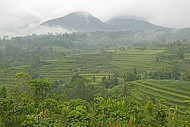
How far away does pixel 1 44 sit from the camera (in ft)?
381

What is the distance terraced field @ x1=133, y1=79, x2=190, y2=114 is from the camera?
22.2 metres

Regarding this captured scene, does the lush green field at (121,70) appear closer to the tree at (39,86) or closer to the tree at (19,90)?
the tree at (39,86)

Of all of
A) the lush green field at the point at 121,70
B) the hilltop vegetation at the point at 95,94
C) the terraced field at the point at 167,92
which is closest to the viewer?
the hilltop vegetation at the point at 95,94

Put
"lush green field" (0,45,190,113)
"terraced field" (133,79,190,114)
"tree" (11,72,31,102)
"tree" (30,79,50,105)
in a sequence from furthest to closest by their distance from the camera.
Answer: "lush green field" (0,45,190,113) < "terraced field" (133,79,190,114) < "tree" (11,72,31,102) < "tree" (30,79,50,105)

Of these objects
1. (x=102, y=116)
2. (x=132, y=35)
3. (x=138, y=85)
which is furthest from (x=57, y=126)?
(x=132, y=35)

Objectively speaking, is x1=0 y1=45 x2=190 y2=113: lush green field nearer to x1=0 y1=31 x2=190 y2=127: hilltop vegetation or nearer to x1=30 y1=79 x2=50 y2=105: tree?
x1=0 y1=31 x2=190 y2=127: hilltop vegetation

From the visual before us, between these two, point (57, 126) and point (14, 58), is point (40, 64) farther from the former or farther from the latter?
point (57, 126)

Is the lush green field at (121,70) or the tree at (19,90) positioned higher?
the tree at (19,90)

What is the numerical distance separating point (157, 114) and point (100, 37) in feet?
567

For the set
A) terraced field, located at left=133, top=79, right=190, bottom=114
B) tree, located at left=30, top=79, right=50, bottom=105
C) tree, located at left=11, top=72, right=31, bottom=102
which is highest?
tree, located at left=30, top=79, right=50, bottom=105

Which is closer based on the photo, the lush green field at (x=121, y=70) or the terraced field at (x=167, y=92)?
the terraced field at (x=167, y=92)

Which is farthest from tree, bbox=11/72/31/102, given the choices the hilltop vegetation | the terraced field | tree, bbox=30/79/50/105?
the terraced field

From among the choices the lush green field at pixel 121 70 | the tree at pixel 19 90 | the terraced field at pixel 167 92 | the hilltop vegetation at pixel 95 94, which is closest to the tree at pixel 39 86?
the hilltop vegetation at pixel 95 94

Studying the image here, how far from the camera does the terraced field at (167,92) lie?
2220 cm
